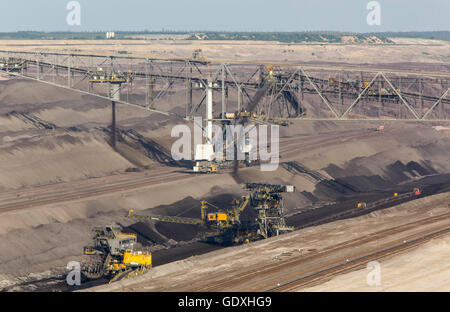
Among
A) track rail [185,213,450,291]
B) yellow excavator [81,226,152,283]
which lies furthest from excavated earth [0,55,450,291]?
track rail [185,213,450,291]

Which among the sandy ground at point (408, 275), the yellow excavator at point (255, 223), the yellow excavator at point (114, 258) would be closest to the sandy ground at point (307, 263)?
the sandy ground at point (408, 275)

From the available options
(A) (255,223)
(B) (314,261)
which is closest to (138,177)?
(A) (255,223)

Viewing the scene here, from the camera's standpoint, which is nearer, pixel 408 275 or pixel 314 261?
pixel 408 275

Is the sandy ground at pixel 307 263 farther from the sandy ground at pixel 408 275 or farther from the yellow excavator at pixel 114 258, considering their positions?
the yellow excavator at pixel 114 258

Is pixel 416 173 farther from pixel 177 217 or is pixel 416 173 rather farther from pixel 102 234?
pixel 102 234

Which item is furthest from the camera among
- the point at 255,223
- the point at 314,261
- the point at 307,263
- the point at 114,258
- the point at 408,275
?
the point at 255,223

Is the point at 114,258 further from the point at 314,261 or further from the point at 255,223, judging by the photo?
the point at 255,223
